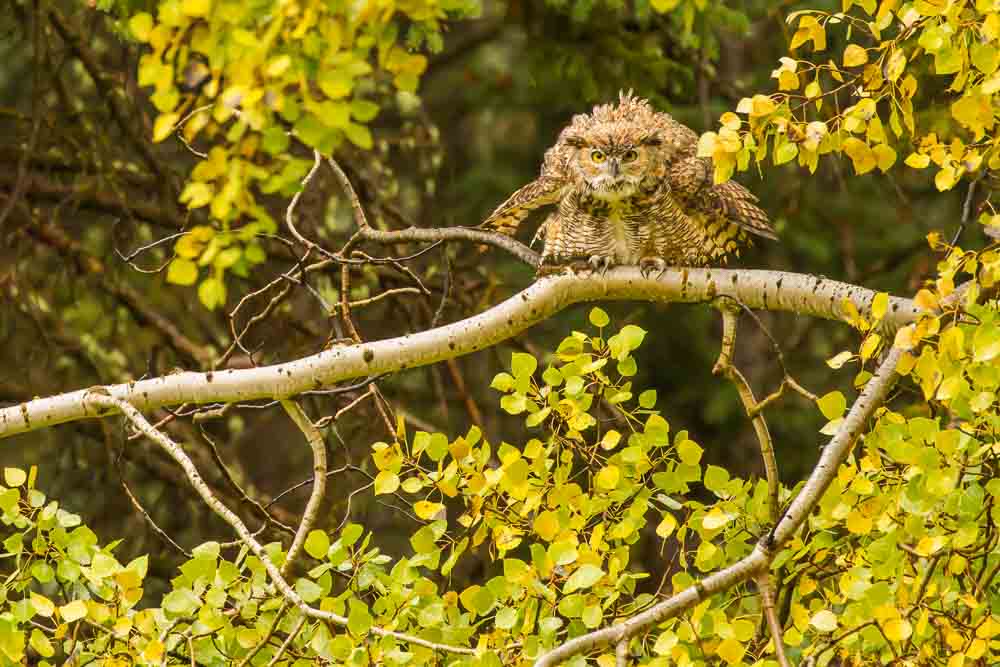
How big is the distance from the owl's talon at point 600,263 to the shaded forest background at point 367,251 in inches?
16.8

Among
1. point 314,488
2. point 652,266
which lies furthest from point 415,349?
point 652,266

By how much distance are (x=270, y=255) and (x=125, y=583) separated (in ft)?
10.7

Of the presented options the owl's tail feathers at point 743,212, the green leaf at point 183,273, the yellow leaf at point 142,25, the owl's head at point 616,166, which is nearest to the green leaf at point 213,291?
the green leaf at point 183,273

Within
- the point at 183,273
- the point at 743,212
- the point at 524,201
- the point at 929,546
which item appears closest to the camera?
the point at 183,273

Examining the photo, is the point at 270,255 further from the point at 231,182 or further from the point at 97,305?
the point at 231,182

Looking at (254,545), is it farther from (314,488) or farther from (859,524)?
(859,524)

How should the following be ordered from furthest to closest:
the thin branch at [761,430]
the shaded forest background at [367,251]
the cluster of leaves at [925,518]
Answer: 1. the shaded forest background at [367,251]
2. the thin branch at [761,430]
3. the cluster of leaves at [925,518]

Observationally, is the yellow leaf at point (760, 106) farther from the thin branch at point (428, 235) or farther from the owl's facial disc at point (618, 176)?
the owl's facial disc at point (618, 176)

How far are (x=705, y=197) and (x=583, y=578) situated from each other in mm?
2080

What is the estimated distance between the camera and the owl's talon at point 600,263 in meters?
4.66

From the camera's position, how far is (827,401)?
3416mm

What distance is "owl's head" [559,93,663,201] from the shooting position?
5023 millimetres

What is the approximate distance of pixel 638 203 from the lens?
16.6ft

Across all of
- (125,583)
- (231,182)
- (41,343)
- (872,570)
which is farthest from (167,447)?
(41,343)
